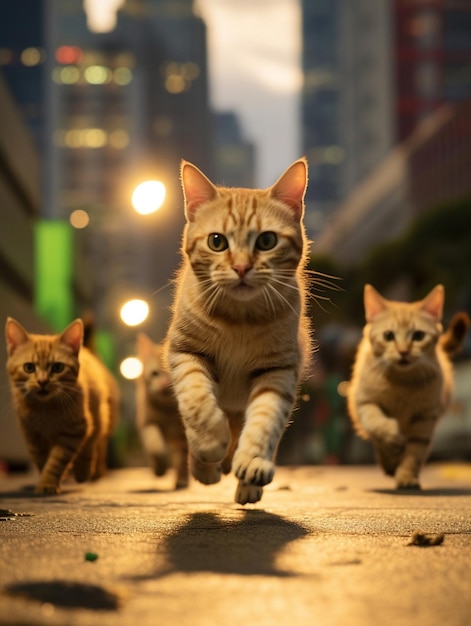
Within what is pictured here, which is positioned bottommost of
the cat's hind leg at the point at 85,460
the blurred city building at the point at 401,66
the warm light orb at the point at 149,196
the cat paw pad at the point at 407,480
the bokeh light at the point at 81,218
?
the cat paw pad at the point at 407,480

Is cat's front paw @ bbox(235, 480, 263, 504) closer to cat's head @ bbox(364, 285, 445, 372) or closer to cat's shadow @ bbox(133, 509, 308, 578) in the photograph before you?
cat's shadow @ bbox(133, 509, 308, 578)

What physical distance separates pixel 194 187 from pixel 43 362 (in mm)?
2317

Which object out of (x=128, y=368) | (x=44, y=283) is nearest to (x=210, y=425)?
(x=128, y=368)

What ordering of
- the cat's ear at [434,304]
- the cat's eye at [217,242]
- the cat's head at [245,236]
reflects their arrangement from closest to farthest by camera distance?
the cat's head at [245,236] < the cat's eye at [217,242] < the cat's ear at [434,304]

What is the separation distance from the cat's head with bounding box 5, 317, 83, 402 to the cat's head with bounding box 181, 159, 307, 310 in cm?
207

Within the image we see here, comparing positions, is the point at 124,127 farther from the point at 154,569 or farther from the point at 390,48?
the point at 154,569

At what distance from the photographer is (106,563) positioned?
3.52 meters

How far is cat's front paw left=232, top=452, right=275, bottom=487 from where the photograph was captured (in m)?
4.85

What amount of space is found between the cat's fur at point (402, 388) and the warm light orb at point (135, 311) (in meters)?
3.19

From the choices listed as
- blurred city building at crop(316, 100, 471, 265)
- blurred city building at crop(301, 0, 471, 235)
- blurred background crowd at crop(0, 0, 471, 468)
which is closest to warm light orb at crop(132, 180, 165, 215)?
blurred background crowd at crop(0, 0, 471, 468)

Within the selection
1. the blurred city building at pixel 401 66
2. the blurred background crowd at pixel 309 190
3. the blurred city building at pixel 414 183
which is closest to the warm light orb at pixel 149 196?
the blurred background crowd at pixel 309 190

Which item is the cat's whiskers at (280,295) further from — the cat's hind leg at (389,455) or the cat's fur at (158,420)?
the cat's fur at (158,420)

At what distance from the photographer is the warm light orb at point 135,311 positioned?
11.1 meters

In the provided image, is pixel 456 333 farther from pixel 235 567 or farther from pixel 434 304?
pixel 235 567
